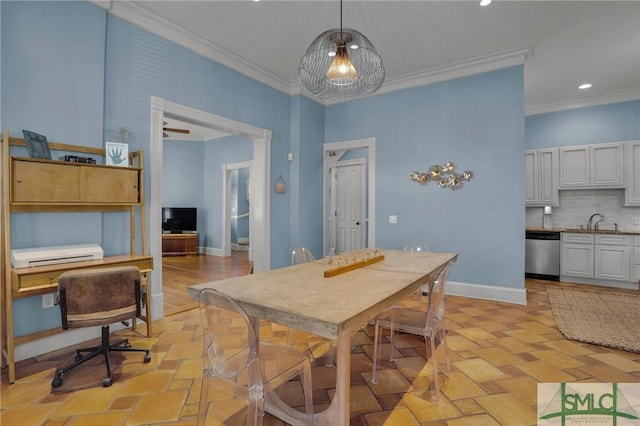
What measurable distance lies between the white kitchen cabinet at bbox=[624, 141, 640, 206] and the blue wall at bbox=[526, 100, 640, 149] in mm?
287

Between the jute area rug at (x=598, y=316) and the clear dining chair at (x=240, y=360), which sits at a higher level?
the clear dining chair at (x=240, y=360)

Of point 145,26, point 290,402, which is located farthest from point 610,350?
point 145,26

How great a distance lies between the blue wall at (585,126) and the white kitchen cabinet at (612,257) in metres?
1.65

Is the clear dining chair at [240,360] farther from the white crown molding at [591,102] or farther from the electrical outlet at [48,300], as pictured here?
the white crown molding at [591,102]

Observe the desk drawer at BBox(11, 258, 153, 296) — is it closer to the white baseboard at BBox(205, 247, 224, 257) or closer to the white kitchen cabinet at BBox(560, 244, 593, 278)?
the white baseboard at BBox(205, 247, 224, 257)

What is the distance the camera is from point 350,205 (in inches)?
251

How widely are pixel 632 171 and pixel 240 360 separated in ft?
20.2

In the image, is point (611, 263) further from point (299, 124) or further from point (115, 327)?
point (115, 327)

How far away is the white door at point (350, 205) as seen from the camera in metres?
6.20

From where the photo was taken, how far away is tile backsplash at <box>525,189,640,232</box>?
192 inches

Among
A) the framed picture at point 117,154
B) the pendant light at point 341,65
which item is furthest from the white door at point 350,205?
the framed picture at point 117,154

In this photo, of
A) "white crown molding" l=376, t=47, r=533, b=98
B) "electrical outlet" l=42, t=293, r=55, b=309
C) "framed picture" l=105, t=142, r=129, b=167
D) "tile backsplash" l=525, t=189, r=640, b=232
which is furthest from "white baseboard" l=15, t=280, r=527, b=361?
"white crown molding" l=376, t=47, r=533, b=98

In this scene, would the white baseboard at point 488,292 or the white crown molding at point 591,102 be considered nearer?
the white baseboard at point 488,292

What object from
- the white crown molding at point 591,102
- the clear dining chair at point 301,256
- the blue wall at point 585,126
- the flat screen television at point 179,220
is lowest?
the clear dining chair at point 301,256
